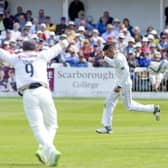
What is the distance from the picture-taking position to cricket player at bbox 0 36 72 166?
13.0 m

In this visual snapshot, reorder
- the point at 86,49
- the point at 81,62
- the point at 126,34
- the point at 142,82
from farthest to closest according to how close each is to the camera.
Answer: the point at 126,34 < the point at 86,49 < the point at 81,62 < the point at 142,82

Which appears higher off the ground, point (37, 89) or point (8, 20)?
point (37, 89)

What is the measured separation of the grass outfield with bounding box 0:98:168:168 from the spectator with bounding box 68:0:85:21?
1287 centimetres

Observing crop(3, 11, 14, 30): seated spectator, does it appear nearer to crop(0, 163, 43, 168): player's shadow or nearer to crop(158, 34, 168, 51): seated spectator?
crop(158, 34, 168, 51): seated spectator

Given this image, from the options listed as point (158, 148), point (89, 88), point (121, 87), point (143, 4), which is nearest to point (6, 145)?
point (158, 148)

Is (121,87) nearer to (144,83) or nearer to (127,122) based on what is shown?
(127,122)

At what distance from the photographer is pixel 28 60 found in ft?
43.2

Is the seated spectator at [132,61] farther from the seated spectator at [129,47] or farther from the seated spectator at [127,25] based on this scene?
the seated spectator at [127,25]

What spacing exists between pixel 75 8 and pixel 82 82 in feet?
29.4

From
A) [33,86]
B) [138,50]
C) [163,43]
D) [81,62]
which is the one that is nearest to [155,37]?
[163,43]

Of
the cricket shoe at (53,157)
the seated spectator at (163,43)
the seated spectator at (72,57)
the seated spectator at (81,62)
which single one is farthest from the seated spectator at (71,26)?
the cricket shoe at (53,157)

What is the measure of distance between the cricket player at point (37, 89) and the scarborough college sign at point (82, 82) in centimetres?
1933

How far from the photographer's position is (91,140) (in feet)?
56.6

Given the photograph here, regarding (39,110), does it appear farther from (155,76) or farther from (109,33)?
(109,33)
